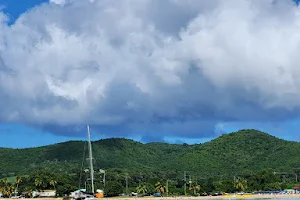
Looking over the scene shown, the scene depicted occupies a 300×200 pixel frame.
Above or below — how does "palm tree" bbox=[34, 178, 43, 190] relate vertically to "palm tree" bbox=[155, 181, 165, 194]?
above

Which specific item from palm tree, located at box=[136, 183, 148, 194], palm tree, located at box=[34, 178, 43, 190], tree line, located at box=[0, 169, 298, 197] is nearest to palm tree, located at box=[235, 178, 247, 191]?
tree line, located at box=[0, 169, 298, 197]

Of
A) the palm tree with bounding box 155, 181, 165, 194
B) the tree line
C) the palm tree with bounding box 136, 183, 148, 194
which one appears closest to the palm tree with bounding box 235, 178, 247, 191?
the tree line

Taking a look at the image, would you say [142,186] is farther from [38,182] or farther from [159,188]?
[38,182]

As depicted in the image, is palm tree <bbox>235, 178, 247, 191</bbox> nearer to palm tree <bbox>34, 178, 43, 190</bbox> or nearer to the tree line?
the tree line

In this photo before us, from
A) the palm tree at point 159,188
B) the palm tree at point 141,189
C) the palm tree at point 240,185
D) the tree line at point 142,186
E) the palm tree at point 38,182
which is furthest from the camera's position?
the palm tree at point 159,188

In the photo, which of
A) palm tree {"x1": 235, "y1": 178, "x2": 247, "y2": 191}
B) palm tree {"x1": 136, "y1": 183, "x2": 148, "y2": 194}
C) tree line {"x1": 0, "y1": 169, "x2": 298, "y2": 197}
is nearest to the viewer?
tree line {"x1": 0, "y1": 169, "x2": 298, "y2": 197}

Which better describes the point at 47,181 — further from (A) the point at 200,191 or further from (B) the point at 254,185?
(B) the point at 254,185

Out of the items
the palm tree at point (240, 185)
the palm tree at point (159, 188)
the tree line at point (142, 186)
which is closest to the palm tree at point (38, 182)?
the tree line at point (142, 186)

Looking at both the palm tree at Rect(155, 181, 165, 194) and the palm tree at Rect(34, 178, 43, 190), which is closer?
the palm tree at Rect(34, 178, 43, 190)

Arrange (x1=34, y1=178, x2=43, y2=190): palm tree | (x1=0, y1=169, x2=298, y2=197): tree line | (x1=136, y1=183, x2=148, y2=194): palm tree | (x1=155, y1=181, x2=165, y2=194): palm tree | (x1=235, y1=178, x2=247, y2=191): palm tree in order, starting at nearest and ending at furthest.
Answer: (x1=0, y1=169, x2=298, y2=197): tree line → (x1=34, y1=178, x2=43, y2=190): palm tree → (x1=136, y1=183, x2=148, y2=194): palm tree → (x1=235, y1=178, x2=247, y2=191): palm tree → (x1=155, y1=181, x2=165, y2=194): palm tree

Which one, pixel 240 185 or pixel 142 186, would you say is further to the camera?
pixel 142 186

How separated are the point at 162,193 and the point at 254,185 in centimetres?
3127

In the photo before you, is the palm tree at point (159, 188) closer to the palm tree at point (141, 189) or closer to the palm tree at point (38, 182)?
the palm tree at point (141, 189)

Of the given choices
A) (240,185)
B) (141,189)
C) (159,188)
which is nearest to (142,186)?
(141,189)
